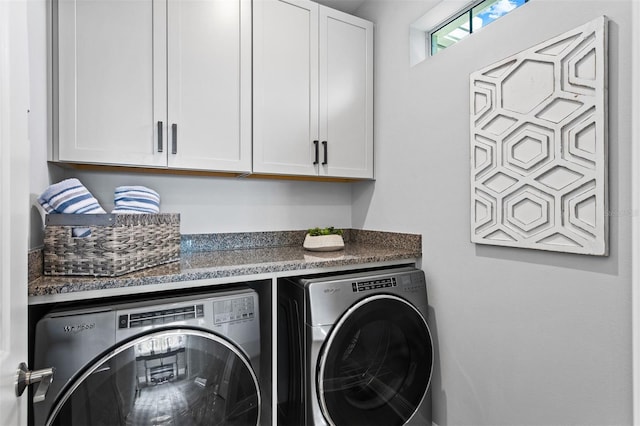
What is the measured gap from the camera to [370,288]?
158 centimetres

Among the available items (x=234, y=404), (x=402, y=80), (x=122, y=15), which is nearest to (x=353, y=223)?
(x=402, y=80)

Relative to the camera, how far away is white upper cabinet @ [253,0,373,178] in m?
1.86

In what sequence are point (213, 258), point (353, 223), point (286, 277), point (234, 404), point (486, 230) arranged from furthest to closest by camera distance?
point (353, 223), point (213, 258), point (286, 277), point (486, 230), point (234, 404)

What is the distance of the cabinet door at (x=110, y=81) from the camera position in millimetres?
1429

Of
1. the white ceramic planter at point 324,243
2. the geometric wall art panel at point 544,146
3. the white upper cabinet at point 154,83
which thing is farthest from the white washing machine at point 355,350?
the white upper cabinet at point 154,83

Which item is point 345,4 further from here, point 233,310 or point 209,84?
point 233,310

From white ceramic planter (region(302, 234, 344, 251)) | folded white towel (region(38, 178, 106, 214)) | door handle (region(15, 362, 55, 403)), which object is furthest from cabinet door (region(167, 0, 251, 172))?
door handle (region(15, 362, 55, 403))

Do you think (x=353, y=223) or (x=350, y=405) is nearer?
(x=350, y=405)

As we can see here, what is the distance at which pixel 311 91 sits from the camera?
2.01 metres

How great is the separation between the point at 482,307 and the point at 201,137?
1580 millimetres

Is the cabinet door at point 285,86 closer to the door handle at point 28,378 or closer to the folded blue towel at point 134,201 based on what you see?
the folded blue towel at point 134,201

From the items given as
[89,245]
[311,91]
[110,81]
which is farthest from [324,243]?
[110,81]

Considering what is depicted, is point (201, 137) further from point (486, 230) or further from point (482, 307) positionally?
point (482, 307)

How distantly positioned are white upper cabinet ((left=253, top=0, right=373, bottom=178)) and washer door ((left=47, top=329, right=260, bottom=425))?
0.98m
